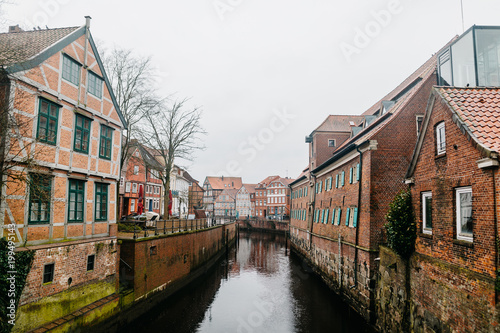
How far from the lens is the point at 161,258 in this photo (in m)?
15.6

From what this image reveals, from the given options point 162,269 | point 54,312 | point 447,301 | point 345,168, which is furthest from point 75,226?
point 345,168

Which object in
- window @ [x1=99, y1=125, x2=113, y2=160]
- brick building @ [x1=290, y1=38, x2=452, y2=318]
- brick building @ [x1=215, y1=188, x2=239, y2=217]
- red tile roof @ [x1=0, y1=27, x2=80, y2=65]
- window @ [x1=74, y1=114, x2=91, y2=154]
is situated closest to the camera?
red tile roof @ [x1=0, y1=27, x2=80, y2=65]

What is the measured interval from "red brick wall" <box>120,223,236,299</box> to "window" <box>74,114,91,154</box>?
426 cm

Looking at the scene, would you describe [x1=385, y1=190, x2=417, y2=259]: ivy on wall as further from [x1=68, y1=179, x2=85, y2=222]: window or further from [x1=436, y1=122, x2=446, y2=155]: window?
[x1=68, y1=179, x2=85, y2=222]: window

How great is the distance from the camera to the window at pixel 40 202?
31.4 ft

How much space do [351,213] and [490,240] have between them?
1018 cm

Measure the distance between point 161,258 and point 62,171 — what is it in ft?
22.3

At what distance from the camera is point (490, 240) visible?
21.3 ft

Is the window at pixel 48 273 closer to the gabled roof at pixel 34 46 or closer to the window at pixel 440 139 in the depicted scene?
the gabled roof at pixel 34 46

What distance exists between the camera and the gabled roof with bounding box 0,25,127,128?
8.51 meters

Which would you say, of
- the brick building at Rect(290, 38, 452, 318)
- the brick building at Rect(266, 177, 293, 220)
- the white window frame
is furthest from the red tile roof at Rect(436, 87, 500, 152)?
the brick building at Rect(266, 177, 293, 220)

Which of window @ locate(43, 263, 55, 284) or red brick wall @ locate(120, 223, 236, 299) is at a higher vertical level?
window @ locate(43, 263, 55, 284)

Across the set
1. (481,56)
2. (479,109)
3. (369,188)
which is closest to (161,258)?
(369,188)

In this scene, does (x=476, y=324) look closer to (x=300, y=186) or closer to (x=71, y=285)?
(x=71, y=285)
